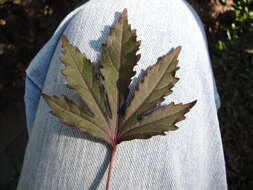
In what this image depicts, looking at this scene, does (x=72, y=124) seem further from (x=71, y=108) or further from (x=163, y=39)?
(x=163, y=39)

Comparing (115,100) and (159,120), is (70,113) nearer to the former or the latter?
(115,100)

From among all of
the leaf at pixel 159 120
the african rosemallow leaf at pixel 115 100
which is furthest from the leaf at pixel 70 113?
the leaf at pixel 159 120

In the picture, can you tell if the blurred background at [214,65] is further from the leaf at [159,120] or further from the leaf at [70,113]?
the leaf at [159,120]

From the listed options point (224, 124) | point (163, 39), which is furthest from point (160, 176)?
point (224, 124)

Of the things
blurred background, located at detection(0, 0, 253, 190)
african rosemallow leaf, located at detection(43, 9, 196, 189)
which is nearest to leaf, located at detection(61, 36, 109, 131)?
african rosemallow leaf, located at detection(43, 9, 196, 189)

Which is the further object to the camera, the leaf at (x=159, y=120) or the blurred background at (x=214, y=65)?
the blurred background at (x=214, y=65)

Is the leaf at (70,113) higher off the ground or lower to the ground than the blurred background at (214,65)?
lower

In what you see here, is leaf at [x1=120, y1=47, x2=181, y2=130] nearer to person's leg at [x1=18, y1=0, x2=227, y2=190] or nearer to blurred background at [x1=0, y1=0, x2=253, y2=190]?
person's leg at [x1=18, y1=0, x2=227, y2=190]
